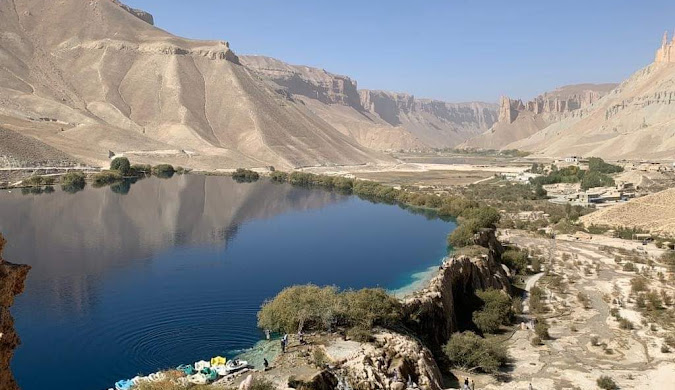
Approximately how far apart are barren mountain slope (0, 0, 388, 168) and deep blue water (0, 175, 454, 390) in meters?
47.9

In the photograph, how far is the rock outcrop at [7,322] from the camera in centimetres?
1102

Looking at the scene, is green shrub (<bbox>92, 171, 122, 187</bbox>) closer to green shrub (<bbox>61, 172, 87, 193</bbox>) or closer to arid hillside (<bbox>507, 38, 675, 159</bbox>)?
green shrub (<bbox>61, 172, 87, 193</bbox>)

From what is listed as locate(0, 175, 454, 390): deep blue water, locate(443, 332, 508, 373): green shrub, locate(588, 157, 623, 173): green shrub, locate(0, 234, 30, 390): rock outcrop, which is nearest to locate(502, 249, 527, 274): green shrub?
locate(0, 175, 454, 390): deep blue water

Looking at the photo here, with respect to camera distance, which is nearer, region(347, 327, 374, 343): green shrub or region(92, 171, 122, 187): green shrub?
region(347, 327, 374, 343): green shrub

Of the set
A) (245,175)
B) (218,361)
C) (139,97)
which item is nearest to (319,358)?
(218,361)

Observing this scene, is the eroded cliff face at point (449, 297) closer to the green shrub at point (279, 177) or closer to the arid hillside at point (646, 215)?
the arid hillside at point (646, 215)

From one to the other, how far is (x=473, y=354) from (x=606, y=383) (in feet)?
18.0

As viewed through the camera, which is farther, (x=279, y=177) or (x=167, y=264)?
(x=279, y=177)

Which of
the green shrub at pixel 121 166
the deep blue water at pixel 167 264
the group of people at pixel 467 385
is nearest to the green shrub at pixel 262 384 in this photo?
the deep blue water at pixel 167 264

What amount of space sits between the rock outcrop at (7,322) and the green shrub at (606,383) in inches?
848

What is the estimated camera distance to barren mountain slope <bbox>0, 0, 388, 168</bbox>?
123 meters

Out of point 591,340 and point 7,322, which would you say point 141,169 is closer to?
point 591,340

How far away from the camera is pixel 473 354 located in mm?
25531

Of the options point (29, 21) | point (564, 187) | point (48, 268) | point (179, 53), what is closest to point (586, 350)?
point (48, 268)
